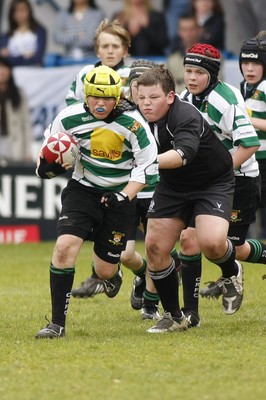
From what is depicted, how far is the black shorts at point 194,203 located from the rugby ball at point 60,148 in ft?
2.41

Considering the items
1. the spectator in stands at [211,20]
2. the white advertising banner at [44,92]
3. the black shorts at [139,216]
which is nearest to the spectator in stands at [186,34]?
the spectator in stands at [211,20]

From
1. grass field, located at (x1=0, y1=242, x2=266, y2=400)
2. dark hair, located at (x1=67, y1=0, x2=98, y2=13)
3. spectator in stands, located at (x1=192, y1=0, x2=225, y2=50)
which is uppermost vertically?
dark hair, located at (x1=67, y1=0, x2=98, y2=13)

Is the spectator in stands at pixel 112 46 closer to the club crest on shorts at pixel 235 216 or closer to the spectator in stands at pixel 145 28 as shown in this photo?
the club crest on shorts at pixel 235 216

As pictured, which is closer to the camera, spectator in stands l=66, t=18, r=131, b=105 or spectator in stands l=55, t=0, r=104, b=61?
spectator in stands l=66, t=18, r=131, b=105

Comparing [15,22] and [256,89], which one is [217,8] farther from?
[256,89]

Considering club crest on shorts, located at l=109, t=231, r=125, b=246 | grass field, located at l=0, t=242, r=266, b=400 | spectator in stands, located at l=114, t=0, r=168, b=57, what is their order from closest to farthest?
1. grass field, located at l=0, t=242, r=266, b=400
2. club crest on shorts, located at l=109, t=231, r=125, b=246
3. spectator in stands, located at l=114, t=0, r=168, b=57

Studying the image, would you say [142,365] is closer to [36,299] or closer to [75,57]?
[36,299]

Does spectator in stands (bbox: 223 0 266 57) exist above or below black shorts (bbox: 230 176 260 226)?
above

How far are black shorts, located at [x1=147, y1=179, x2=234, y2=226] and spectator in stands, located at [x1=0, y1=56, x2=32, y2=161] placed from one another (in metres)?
7.82

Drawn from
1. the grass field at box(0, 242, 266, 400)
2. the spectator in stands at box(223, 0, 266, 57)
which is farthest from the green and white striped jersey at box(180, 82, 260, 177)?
the spectator in stands at box(223, 0, 266, 57)

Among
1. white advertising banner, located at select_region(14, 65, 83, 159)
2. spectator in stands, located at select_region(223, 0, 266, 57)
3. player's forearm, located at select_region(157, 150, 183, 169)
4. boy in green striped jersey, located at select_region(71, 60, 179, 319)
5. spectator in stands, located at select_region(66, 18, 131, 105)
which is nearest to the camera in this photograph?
player's forearm, located at select_region(157, 150, 183, 169)

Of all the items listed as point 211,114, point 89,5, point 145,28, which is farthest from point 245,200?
point 89,5

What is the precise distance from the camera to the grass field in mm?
6074

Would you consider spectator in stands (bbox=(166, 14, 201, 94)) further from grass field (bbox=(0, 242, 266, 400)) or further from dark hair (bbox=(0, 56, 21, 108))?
grass field (bbox=(0, 242, 266, 400))
